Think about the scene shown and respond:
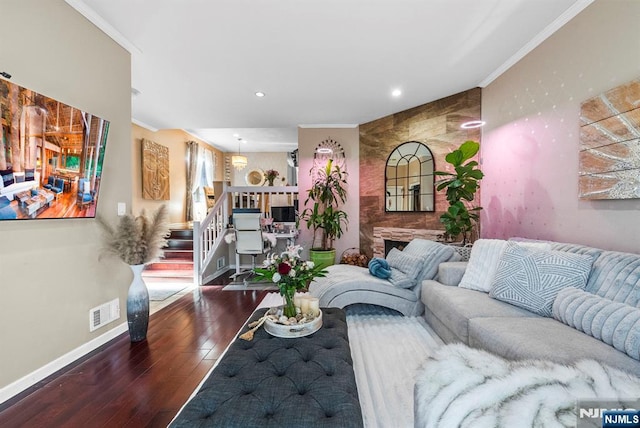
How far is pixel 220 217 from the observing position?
5.51 m

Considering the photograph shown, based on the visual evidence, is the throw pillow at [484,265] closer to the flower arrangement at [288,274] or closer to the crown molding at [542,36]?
the flower arrangement at [288,274]

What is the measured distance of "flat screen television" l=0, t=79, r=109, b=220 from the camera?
66.2 inches

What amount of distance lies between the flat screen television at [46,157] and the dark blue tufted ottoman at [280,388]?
5.43ft

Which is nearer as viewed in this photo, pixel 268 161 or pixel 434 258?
pixel 434 258

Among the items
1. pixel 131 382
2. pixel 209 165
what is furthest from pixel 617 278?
pixel 209 165

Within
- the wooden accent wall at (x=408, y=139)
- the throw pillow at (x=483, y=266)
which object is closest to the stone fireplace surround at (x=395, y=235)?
the wooden accent wall at (x=408, y=139)

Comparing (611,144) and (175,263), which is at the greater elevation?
(611,144)

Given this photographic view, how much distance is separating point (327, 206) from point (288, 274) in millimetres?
3562

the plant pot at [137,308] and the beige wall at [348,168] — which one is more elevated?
the beige wall at [348,168]

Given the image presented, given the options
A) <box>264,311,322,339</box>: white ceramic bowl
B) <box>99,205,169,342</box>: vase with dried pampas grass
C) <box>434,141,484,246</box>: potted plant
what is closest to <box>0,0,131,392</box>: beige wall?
<box>99,205,169,342</box>: vase with dried pampas grass

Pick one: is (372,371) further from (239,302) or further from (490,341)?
(239,302)

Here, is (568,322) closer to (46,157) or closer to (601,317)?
(601,317)

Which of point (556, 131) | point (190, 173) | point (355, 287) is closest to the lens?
point (556, 131)

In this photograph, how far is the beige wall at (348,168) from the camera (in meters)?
5.29
